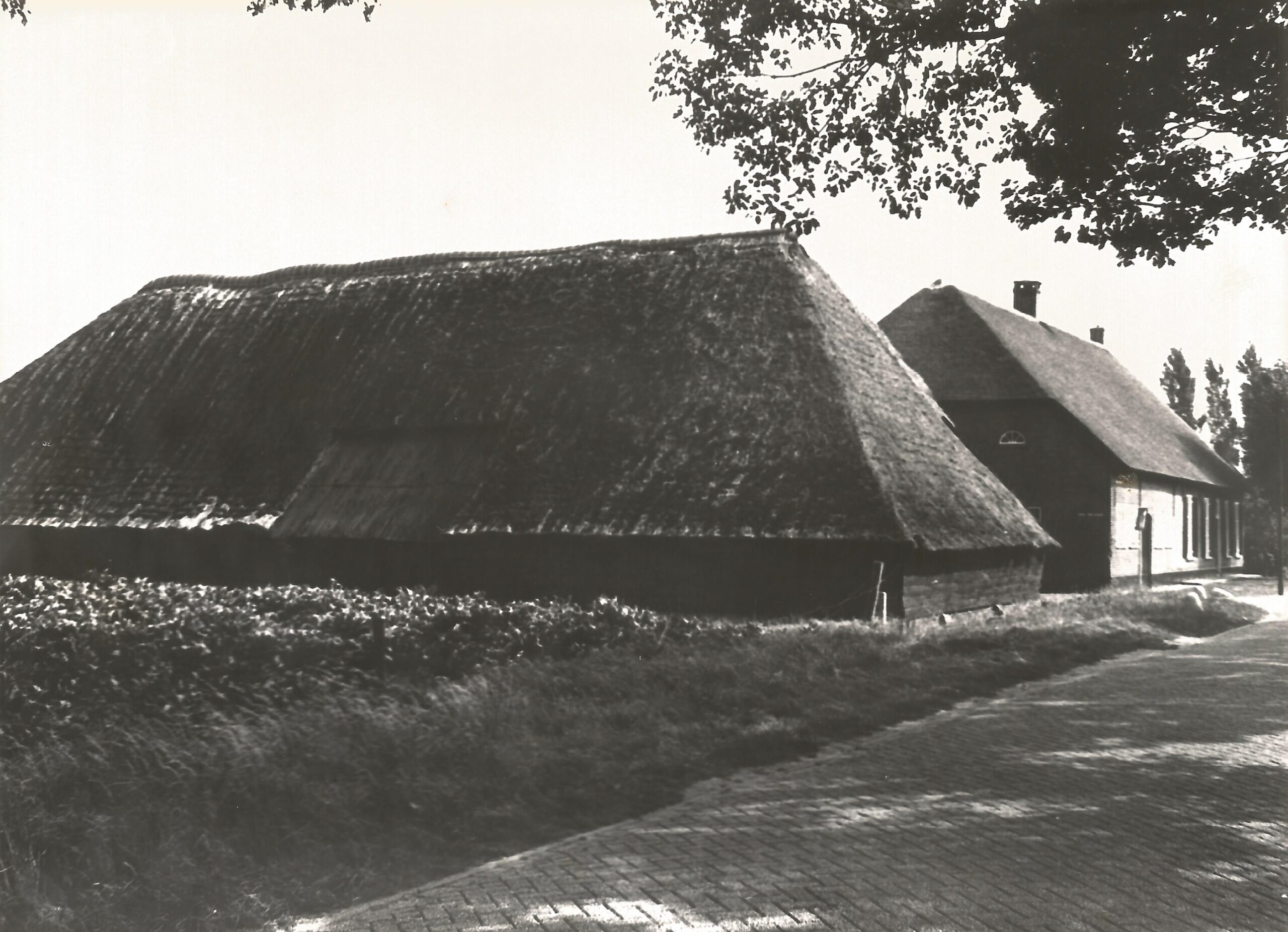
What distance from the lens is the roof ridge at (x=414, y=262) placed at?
2647 centimetres

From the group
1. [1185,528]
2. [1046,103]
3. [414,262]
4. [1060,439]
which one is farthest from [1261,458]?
[1046,103]

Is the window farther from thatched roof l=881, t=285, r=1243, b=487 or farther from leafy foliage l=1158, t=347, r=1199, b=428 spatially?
leafy foliage l=1158, t=347, r=1199, b=428

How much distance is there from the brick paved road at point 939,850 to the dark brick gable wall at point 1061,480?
22.7 meters

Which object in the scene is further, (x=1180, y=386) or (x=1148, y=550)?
(x=1180, y=386)

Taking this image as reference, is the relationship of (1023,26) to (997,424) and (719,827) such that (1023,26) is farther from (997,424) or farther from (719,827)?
(997,424)

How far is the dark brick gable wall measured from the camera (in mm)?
32906

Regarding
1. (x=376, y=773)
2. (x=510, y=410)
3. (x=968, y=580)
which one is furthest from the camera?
(x=510, y=410)

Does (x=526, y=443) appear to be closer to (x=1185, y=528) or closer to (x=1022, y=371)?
(x=1022, y=371)

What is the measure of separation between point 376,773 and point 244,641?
12.7 feet

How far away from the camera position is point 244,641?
37.4 ft

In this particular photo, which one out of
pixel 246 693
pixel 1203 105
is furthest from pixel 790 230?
pixel 246 693

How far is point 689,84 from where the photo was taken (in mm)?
12766

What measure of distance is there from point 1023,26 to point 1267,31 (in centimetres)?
201

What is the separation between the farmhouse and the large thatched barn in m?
8.93
